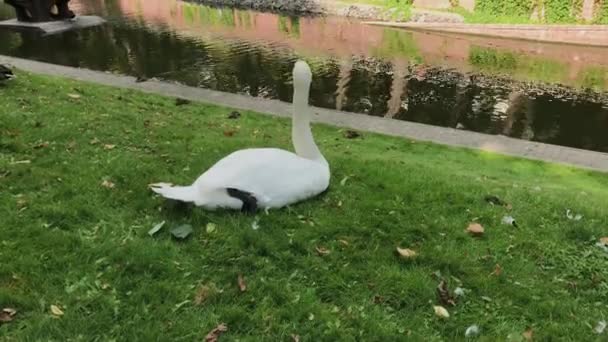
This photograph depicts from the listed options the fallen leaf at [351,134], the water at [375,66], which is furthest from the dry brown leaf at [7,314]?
the water at [375,66]

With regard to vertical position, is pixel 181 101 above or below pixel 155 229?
below

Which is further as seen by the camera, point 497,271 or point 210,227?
point 210,227

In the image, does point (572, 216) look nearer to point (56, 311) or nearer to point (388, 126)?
point (56, 311)

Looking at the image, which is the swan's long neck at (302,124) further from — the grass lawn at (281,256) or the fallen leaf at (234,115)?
the fallen leaf at (234,115)

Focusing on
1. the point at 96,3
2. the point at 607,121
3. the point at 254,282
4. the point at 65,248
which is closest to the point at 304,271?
the point at 254,282

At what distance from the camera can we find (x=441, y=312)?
11.6 feet

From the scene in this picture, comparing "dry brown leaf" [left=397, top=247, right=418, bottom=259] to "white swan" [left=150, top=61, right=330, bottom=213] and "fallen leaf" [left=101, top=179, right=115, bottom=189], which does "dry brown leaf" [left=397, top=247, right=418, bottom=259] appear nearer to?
"white swan" [left=150, top=61, right=330, bottom=213]

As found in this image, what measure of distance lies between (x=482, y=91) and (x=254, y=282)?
12.2m

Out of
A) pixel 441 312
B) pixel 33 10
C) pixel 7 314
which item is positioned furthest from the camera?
pixel 33 10

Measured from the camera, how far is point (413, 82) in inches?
595

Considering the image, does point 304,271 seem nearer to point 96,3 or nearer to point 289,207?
point 289,207

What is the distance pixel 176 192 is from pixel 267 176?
0.70 meters

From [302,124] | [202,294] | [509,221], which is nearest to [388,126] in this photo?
[302,124]

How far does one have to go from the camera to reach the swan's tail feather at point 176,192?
421 centimetres
